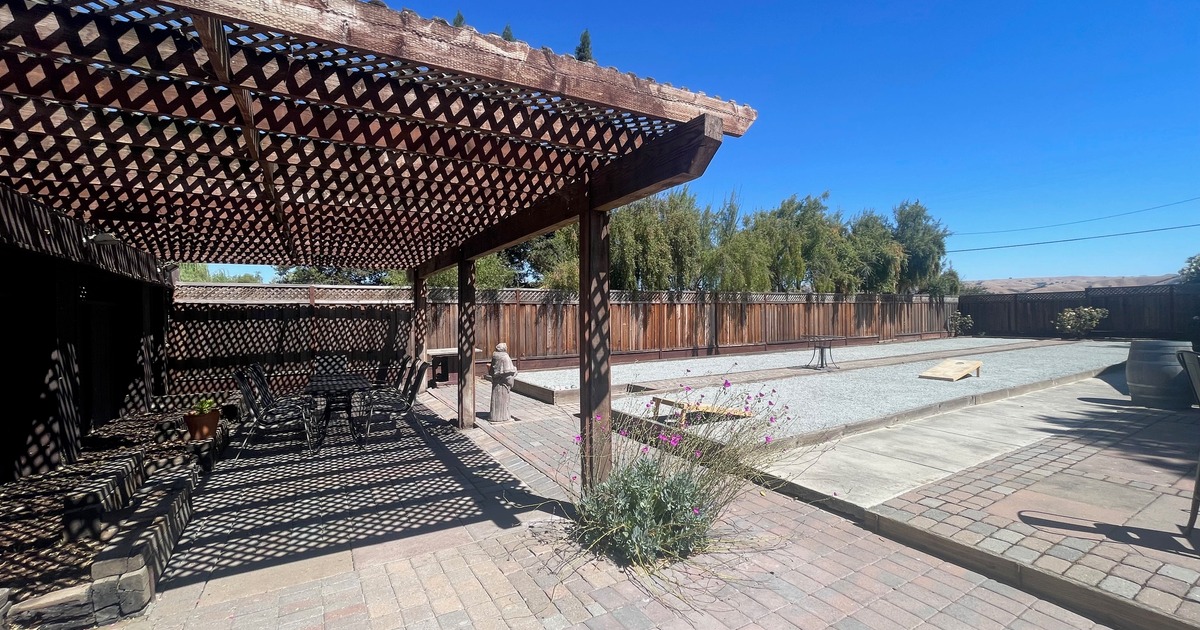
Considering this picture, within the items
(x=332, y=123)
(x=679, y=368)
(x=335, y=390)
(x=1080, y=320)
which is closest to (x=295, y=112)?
(x=332, y=123)

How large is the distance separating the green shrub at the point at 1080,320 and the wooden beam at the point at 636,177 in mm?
23538

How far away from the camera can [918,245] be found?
25844mm

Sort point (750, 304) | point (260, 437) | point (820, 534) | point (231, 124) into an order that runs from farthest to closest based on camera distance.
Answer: point (750, 304) → point (260, 437) → point (820, 534) → point (231, 124)

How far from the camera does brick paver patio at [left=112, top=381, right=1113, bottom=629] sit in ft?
7.54

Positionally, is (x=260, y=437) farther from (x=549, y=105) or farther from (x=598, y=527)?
(x=549, y=105)

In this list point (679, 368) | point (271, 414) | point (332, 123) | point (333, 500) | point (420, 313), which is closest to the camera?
point (332, 123)

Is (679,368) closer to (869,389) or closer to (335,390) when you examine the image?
(869,389)

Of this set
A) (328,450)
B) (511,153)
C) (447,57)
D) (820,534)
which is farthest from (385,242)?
(820,534)

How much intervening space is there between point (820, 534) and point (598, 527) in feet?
4.54

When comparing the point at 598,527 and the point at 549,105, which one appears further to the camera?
the point at 598,527

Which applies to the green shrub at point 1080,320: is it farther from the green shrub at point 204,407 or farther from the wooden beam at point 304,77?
the green shrub at point 204,407

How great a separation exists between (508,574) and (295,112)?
2688 mm

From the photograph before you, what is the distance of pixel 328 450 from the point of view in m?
5.18

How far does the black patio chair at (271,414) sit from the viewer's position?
510 cm
